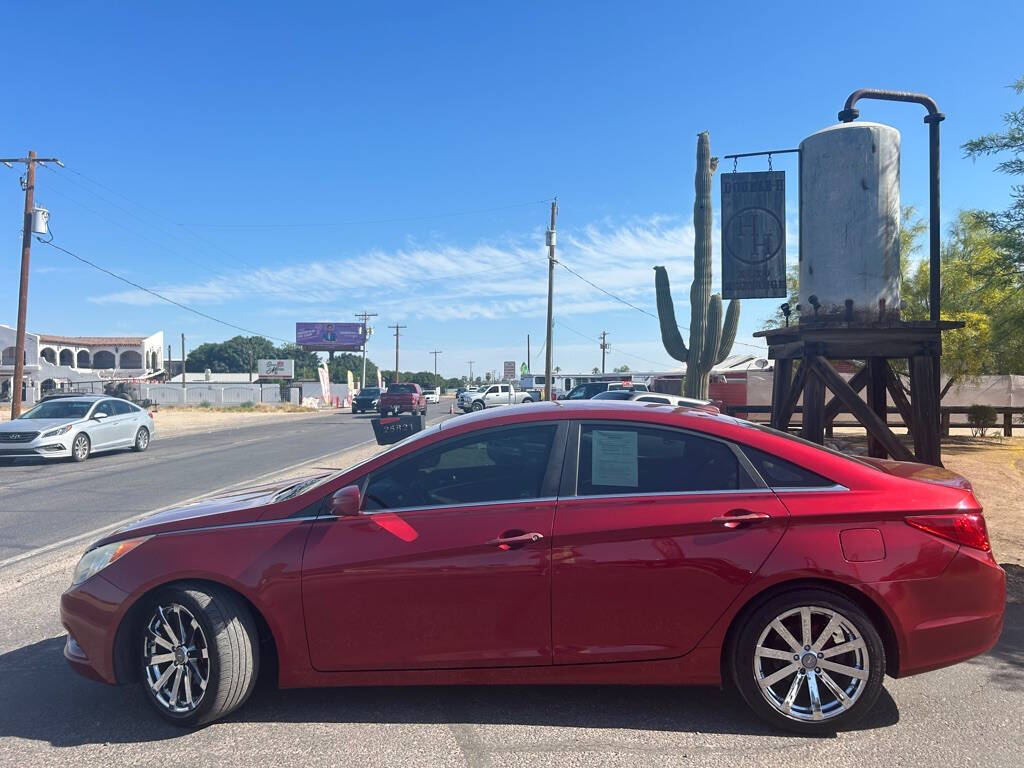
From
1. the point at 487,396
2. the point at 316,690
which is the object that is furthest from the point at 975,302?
the point at 487,396

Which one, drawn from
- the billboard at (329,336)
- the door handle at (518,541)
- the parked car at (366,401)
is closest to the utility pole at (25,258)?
the parked car at (366,401)

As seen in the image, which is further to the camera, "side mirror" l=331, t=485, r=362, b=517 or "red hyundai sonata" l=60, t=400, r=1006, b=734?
"side mirror" l=331, t=485, r=362, b=517

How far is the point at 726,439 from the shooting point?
3725mm

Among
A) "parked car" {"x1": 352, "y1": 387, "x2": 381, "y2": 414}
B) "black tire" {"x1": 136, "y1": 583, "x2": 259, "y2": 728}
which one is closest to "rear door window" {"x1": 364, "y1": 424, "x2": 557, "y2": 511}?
"black tire" {"x1": 136, "y1": 583, "x2": 259, "y2": 728}

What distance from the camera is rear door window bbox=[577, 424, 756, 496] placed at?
11.9 ft

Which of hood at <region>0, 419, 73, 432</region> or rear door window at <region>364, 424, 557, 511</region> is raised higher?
rear door window at <region>364, 424, 557, 511</region>

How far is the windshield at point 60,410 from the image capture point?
54.7ft

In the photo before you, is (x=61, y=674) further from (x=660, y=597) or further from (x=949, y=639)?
(x=949, y=639)

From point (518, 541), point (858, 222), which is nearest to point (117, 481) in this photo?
point (518, 541)

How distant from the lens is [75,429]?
16.2 metres

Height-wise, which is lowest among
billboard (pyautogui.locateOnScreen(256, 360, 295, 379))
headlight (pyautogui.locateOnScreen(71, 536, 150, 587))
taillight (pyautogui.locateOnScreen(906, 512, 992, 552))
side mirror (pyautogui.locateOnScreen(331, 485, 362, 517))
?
headlight (pyautogui.locateOnScreen(71, 536, 150, 587))

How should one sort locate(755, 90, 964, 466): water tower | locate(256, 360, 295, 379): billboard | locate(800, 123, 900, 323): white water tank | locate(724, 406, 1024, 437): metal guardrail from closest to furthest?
locate(755, 90, 964, 466): water tower → locate(800, 123, 900, 323): white water tank → locate(724, 406, 1024, 437): metal guardrail → locate(256, 360, 295, 379): billboard

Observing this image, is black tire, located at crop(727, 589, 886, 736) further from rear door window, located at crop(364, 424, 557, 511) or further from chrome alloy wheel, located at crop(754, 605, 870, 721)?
rear door window, located at crop(364, 424, 557, 511)

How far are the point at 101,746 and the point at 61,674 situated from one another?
3.56ft
